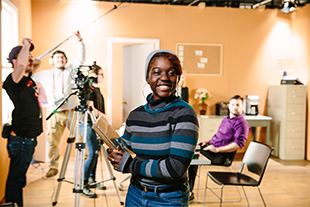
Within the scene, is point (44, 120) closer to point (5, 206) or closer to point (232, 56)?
point (5, 206)

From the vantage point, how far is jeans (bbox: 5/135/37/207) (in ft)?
7.62

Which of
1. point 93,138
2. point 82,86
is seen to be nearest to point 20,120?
point 82,86

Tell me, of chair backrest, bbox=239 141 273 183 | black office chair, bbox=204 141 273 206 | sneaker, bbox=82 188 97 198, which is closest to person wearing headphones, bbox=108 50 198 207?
black office chair, bbox=204 141 273 206

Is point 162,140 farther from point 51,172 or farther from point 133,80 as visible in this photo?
point 51,172

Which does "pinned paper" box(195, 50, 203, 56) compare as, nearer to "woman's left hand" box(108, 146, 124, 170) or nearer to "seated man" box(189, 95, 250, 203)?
"seated man" box(189, 95, 250, 203)

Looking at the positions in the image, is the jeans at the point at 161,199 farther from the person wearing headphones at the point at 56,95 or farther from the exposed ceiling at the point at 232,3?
the exposed ceiling at the point at 232,3

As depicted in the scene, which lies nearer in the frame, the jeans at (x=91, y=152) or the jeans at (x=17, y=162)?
the jeans at (x=17, y=162)

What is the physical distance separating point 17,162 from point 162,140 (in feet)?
5.74

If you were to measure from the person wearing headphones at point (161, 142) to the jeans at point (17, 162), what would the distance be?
143 centimetres

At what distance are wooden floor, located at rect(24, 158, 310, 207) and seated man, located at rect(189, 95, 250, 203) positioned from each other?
1.68 feet

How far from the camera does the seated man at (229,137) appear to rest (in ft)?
9.82

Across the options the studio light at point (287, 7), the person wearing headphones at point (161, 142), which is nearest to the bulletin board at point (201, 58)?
the studio light at point (287, 7)

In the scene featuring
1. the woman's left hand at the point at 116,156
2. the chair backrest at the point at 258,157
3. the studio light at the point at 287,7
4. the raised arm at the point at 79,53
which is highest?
the studio light at the point at 287,7

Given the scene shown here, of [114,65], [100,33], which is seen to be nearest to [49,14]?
[100,33]
